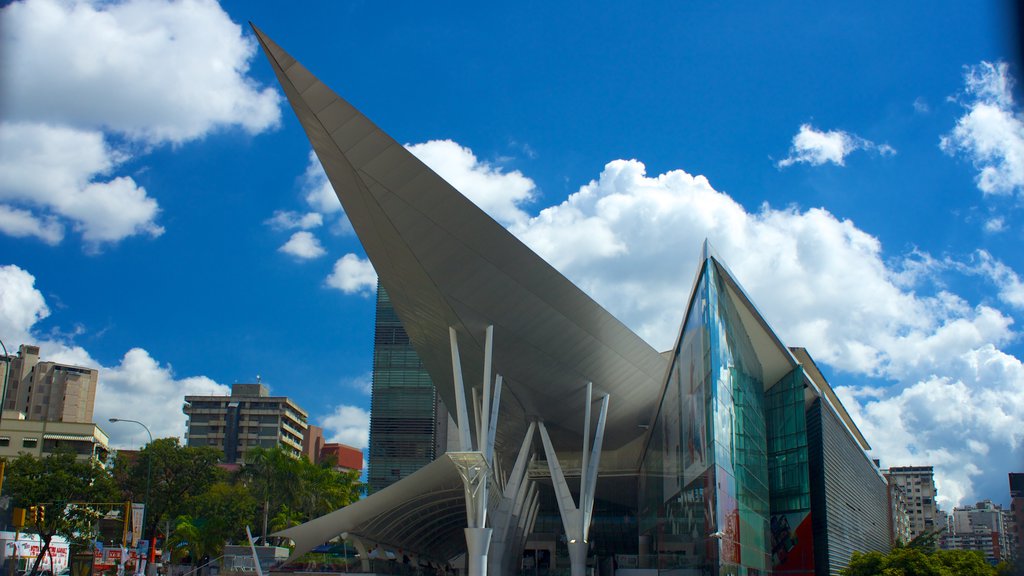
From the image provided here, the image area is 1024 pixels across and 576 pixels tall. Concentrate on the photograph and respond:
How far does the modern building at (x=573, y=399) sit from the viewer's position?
1239 inches

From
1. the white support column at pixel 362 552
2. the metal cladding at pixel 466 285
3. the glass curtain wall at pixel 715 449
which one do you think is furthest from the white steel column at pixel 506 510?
the white support column at pixel 362 552

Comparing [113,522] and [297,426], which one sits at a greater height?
[297,426]

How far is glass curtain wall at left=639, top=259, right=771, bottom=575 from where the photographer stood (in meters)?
30.8

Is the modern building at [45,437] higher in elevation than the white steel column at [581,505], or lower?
higher

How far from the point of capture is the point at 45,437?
9675cm

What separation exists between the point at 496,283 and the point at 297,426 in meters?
114

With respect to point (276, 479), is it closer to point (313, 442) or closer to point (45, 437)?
point (45, 437)

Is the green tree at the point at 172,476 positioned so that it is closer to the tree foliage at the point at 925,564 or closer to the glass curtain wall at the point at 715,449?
the glass curtain wall at the point at 715,449

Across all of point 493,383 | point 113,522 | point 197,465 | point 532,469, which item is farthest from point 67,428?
point 493,383

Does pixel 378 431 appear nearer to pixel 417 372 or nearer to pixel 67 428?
pixel 417 372

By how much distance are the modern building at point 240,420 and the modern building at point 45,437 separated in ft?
110

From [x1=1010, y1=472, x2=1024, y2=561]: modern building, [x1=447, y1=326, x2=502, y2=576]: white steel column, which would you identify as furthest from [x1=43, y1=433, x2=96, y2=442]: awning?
Answer: [x1=1010, y1=472, x2=1024, y2=561]: modern building

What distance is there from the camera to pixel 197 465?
239 feet

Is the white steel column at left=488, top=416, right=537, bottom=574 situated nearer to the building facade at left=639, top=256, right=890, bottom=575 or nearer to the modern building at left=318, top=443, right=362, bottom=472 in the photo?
the building facade at left=639, top=256, right=890, bottom=575
